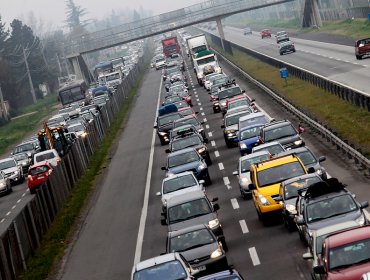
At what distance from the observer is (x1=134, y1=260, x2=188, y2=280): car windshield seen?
18.9 metres

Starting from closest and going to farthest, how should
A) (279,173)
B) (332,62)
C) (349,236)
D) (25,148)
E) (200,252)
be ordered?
1. (349,236)
2. (200,252)
3. (279,173)
4. (25,148)
5. (332,62)

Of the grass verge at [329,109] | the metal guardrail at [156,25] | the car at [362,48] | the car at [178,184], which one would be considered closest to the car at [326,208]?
the car at [178,184]

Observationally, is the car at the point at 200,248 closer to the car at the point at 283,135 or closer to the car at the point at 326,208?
the car at the point at 326,208

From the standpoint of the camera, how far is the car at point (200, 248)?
842 inches

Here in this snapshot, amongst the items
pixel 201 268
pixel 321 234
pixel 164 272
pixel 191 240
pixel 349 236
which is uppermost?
pixel 349 236

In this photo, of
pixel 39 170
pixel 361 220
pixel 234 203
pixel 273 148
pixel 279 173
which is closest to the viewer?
pixel 361 220

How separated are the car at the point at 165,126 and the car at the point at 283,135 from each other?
16589 millimetres

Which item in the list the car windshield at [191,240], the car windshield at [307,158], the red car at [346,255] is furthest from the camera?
the car windshield at [307,158]

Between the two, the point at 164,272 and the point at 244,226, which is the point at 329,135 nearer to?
the point at 244,226

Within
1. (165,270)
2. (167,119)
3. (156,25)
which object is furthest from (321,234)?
(156,25)

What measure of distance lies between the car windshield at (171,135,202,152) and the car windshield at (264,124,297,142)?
5288mm

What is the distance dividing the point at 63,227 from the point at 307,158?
9710mm

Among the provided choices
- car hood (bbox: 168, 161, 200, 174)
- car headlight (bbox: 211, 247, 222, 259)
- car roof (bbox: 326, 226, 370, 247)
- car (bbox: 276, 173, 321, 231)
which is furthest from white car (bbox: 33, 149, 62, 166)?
car roof (bbox: 326, 226, 370, 247)

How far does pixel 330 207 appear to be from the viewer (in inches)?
830
